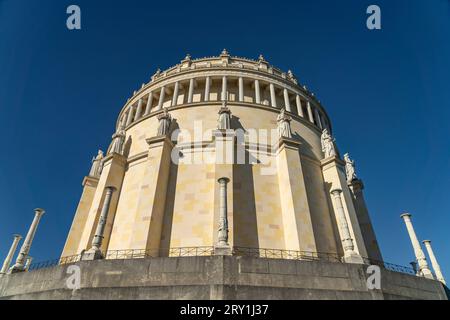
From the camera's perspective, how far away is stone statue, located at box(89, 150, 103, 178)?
25373 mm

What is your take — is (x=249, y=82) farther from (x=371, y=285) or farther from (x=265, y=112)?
(x=371, y=285)

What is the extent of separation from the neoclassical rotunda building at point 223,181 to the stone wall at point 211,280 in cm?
111

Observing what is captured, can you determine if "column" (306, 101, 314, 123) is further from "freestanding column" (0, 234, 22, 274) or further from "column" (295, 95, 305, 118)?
"freestanding column" (0, 234, 22, 274)

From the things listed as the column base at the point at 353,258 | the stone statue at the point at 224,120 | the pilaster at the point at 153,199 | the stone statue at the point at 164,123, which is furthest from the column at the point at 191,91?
the column base at the point at 353,258

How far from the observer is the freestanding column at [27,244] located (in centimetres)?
1580

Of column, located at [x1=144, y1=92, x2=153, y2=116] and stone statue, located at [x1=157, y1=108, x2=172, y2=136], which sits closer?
stone statue, located at [x1=157, y1=108, x2=172, y2=136]

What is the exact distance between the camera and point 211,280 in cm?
1116

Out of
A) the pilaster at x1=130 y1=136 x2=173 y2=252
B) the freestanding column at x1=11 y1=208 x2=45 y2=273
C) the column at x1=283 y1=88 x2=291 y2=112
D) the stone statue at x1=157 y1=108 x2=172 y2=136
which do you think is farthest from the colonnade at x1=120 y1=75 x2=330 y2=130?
the freestanding column at x1=11 y1=208 x2=45 y2=273

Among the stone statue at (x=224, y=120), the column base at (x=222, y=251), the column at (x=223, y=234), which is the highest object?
the stone statue at (x=224, y=120)

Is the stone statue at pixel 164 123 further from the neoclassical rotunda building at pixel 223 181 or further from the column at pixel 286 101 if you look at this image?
the column at pixel 286 101

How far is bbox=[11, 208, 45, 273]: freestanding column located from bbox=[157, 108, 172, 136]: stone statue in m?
10.3
